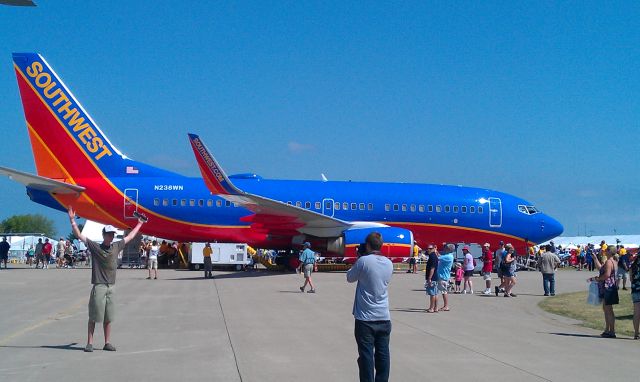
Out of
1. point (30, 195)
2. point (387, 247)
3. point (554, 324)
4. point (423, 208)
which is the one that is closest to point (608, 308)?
point (554, 324)

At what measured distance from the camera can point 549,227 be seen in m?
32.0

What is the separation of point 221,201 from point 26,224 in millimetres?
141593

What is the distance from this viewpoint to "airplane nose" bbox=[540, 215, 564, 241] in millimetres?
31781

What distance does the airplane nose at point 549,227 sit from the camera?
1251 inches

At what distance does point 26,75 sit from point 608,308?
84.7 ft

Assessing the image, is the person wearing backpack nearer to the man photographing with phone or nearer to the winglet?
the winglet

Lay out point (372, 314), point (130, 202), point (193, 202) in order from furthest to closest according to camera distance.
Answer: point (193, 202)
point (130, 202)
point (372, 314)

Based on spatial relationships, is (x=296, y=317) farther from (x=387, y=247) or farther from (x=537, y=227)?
(x=537, y=227)

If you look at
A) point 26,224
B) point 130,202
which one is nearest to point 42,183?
point 130,202

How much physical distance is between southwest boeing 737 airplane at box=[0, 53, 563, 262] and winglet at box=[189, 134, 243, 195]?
2.32 meters

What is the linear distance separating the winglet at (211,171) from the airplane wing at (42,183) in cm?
662

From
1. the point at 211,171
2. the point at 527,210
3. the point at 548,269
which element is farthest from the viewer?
the point at 527,210

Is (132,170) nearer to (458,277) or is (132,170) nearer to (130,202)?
(130,202)

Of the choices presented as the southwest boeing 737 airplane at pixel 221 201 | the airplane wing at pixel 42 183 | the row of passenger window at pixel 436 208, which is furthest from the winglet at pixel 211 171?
the row of passenger window at pixel 436 208
